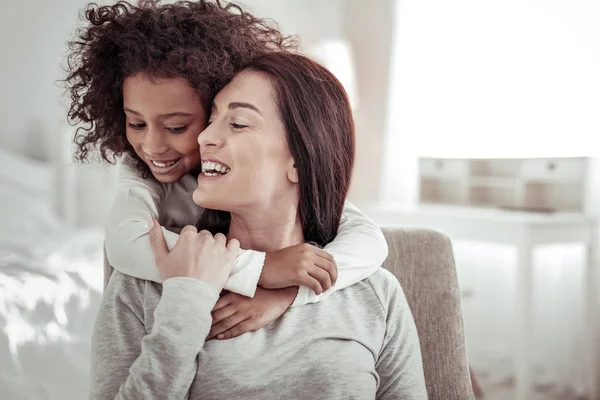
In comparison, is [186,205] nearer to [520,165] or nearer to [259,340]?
[259,340]

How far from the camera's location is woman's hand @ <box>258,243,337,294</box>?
0.88 metres

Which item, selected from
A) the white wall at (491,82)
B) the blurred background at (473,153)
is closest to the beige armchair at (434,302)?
the blurred background at (473,153)

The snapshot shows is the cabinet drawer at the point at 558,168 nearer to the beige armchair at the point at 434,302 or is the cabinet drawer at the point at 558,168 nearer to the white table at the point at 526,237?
the white table at the point at 526,237

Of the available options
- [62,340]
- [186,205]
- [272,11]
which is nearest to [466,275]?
[272,11]

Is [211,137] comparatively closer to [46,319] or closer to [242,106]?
[242,106]

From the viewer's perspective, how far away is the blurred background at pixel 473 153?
265cm

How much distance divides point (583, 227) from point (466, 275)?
76cm

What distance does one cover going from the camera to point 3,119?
10.5ft

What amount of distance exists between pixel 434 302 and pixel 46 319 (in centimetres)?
93

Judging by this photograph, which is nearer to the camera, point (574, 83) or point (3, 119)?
point (574, 83)

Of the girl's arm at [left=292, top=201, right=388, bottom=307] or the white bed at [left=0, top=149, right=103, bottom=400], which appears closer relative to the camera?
the girl's arm at [left=292, top=201, right=388, bottom=307]

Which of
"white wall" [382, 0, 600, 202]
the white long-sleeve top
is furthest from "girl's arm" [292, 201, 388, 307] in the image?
"white wall" [382, 0, 600, 202]

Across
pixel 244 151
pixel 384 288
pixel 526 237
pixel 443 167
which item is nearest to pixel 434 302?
pixel 384 288

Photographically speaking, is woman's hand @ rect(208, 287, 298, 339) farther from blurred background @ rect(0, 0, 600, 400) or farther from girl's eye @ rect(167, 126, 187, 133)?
blurred background @ rect(0, 0, 600, 400)
